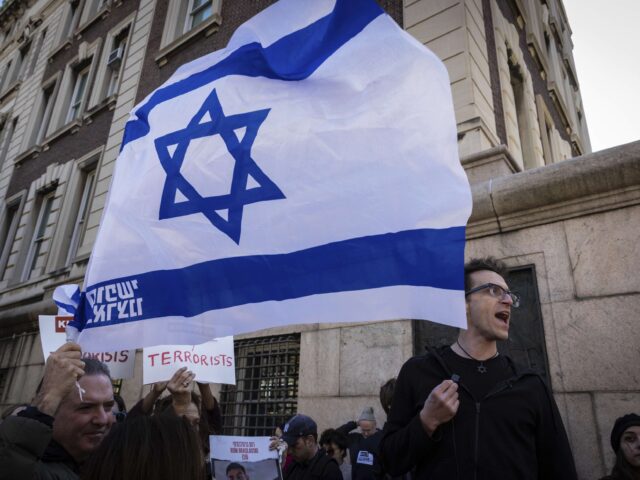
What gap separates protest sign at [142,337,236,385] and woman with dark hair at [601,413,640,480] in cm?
274

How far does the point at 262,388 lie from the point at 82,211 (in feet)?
27.7

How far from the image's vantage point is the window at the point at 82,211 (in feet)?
37.4

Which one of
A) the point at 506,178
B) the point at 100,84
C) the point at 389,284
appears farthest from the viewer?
the point at 100,84

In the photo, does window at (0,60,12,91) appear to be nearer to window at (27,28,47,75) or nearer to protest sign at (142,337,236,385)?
window at (27,28,47,75)

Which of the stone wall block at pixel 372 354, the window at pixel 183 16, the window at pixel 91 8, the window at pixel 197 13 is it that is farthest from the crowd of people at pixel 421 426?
the window at pixel 91 8

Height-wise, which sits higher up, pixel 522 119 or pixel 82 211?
pixel 522 119

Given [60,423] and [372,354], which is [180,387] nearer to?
[60,423]

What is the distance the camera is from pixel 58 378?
179 cm

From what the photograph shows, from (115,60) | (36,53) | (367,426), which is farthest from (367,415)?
(36,53)

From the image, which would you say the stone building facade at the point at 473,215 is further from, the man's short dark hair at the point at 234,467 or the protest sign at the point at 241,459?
the man's short dark hair at the point at 234,467

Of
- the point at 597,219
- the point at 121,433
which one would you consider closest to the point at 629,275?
the point at 597,219

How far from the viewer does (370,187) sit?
199cm

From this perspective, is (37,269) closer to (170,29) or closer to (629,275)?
(170,29)

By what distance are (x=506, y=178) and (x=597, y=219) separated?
3.03 feet
